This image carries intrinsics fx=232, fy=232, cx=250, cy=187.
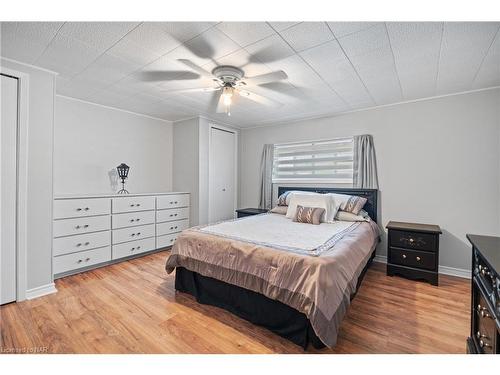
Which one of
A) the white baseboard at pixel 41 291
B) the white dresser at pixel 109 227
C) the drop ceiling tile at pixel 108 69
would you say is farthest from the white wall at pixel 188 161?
the white baseboard at pixel 41 291

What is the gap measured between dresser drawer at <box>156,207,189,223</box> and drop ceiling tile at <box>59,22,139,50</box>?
2604 mm

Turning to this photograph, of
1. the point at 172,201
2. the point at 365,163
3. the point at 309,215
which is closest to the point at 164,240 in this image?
the point at 172,201

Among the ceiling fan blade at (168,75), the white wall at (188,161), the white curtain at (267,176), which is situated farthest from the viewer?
the white curtain at (267,176)

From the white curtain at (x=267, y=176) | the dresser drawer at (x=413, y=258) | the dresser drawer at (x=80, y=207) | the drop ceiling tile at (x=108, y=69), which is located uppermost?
the drop ceiling tile at (x=108, y=69)

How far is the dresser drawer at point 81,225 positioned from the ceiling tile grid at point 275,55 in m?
1.70

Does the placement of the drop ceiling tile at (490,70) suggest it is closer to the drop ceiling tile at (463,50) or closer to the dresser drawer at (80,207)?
the drop ceiling tile at (463,50)

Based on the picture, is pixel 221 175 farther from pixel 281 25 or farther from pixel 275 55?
pixel 281 25

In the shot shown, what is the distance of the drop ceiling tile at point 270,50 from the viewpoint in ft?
6.19

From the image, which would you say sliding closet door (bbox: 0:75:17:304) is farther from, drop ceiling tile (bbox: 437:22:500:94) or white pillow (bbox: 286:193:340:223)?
drop ceiling tile (bbox: 437:22:500:94)

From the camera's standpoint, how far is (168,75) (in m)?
2.54

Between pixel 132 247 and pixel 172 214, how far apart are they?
2.76 feet

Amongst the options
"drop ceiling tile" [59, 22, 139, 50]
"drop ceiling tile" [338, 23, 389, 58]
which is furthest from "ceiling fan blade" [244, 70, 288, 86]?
"drop ceiling tile" [59, 22, 139, 50]

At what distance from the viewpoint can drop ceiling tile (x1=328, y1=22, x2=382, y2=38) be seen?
1.68 meters
